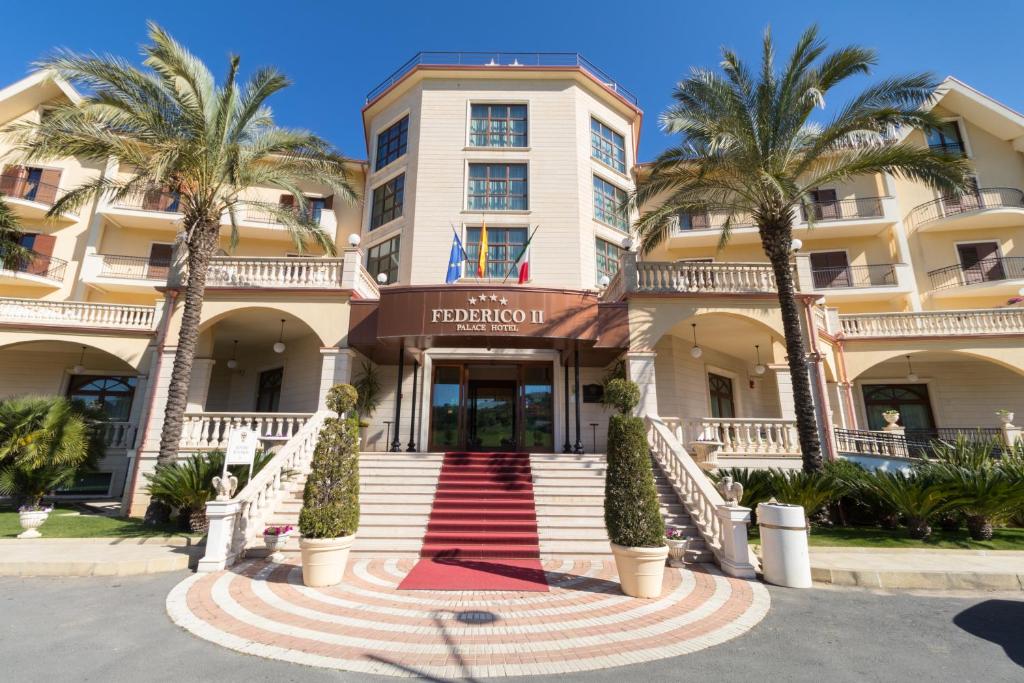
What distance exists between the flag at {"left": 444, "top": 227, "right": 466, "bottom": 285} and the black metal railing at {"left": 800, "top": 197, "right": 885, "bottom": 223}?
15.9 metres

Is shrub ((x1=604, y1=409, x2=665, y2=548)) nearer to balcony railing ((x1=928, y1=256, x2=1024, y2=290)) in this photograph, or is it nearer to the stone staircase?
the stone staircase

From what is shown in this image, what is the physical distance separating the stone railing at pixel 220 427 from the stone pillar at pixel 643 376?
8.93 metres

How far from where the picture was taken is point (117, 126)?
11.7 meters

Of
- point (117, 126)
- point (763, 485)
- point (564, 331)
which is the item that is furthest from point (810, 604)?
point (117, 126)

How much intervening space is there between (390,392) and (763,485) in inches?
439

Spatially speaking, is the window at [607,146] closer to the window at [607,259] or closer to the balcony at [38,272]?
the window at [607,259]

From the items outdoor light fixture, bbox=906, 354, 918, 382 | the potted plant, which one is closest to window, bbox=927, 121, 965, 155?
outdoor light fixture, bbox=906, 354, 918, 382

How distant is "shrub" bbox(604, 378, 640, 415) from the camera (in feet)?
25.2

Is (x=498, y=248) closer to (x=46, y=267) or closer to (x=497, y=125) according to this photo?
(x=497, y=125)

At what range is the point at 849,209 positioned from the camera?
71.4ft

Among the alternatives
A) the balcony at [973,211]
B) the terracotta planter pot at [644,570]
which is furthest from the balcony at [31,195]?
the balcony at [973,211]

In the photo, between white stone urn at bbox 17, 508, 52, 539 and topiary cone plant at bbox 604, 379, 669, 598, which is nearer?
topiary cone plant at bbox 604, 379, 669, 598

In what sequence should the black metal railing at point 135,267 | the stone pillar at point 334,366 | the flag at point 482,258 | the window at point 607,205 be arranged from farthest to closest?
the black metal railing at point 135,267
the window at point 607,205
the flag at point 482,258
the stone pillar at point 334,366

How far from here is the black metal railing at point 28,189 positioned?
67.0 feet
